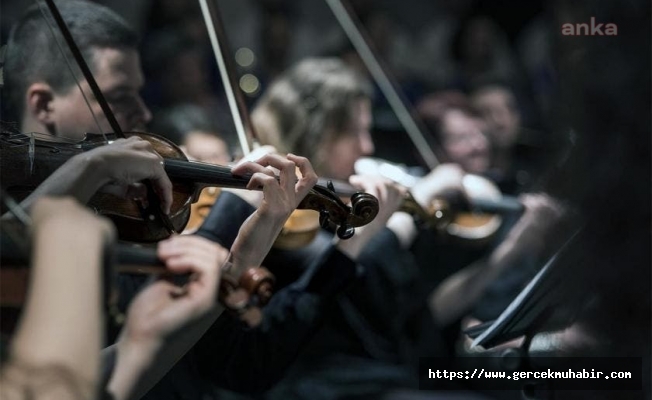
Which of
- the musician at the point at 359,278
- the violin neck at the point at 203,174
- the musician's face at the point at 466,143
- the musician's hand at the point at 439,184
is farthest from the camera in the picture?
the musician's face at the point at 466,143

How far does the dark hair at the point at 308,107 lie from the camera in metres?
2.30

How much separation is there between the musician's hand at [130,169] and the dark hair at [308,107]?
3.10 feet

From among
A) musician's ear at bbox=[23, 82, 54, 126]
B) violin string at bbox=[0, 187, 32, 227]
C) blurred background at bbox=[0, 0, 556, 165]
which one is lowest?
violin string at bbox=[0, 187, 32, 227]

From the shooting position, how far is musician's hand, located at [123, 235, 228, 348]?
1.09 m

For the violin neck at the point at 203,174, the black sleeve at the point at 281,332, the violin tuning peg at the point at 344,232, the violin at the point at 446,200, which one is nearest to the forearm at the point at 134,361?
the violin neck at the point at 203,174

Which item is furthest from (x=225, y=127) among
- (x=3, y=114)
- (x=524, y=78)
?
(x=524, y=78)

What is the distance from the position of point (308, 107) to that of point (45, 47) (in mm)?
935

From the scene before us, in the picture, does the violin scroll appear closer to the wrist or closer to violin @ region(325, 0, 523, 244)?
the wrist

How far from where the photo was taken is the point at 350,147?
231 cm

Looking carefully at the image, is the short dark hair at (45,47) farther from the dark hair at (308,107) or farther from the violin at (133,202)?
the dark hair at (308,107)

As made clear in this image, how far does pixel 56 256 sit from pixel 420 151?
200 cm

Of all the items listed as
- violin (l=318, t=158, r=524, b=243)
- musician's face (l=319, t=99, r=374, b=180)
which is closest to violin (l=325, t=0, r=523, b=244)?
violin (l=318, t=158, r=524, b=243)

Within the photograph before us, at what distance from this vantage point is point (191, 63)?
283cm

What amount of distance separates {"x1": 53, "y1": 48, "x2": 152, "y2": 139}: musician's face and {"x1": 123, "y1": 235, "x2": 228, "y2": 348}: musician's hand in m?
0.31
